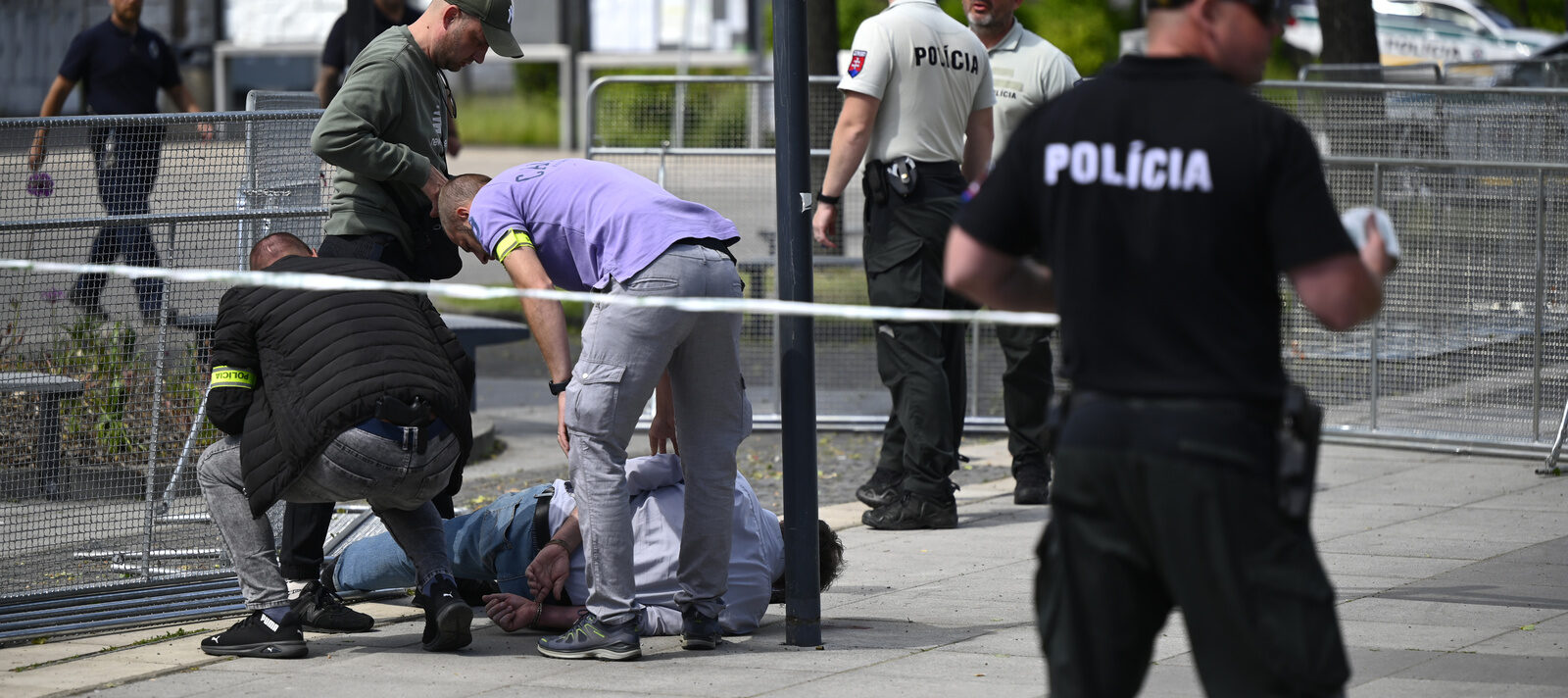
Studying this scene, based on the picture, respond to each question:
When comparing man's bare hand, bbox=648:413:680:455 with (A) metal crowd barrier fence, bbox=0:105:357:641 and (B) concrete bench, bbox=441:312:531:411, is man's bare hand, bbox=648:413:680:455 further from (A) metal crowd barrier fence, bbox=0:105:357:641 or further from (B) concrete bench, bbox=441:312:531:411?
(B) concrete bench, bbox=441:312:531:411

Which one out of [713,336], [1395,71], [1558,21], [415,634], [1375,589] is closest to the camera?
[713,336]

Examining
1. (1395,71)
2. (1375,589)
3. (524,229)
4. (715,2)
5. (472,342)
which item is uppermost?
(715,2)

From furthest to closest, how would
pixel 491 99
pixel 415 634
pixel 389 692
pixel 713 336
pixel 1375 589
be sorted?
pixel 491 99 < pixel 1375 589 < pixel 415 634 < pixel 713 336 < pixel 389 692

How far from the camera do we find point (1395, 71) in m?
15.1

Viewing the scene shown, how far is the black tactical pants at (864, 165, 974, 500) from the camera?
260 inches

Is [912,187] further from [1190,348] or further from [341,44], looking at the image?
[341,44]

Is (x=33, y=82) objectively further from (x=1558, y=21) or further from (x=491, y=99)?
(x=1558, y=21)

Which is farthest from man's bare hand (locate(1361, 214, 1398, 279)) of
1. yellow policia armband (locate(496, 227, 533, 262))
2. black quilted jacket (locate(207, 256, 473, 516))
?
black quilted jacket (locate(207, 256, 473, 516))

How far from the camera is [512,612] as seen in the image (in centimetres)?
500

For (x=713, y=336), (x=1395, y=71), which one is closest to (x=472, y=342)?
(x=713, y=336)

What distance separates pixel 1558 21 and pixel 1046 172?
34.1 metres

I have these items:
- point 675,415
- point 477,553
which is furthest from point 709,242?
point 477,553

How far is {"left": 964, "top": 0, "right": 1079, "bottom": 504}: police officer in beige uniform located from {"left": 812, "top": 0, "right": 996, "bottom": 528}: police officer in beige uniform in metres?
0.59

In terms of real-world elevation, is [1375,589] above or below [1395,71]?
below
